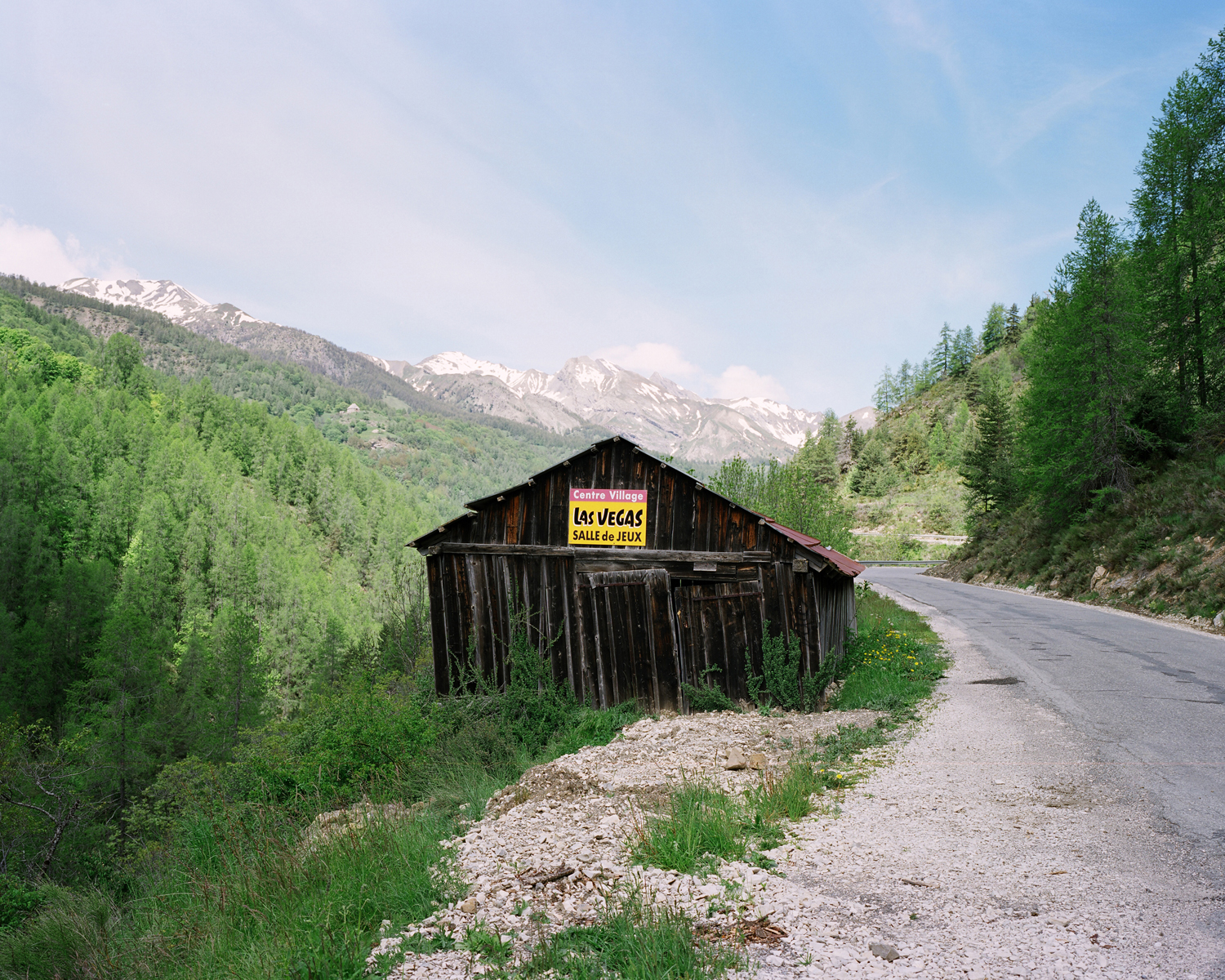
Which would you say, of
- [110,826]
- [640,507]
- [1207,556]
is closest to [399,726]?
[640,507]

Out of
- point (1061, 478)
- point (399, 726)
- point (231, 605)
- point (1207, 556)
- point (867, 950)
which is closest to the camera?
point (867, 950)

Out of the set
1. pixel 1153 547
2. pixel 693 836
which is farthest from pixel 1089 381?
pixel 693 836

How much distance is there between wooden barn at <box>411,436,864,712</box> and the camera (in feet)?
39.6

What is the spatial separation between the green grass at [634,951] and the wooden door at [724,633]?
8.35 m

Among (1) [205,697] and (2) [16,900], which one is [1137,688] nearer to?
(2) [16,900]

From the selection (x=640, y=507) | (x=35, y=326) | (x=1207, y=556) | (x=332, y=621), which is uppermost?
(x=35, y=326)

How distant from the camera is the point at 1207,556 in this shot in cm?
1706

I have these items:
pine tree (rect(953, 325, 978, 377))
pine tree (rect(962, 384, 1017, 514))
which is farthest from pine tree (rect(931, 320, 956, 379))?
pine tree (rect(962, 384, 1017, 514))

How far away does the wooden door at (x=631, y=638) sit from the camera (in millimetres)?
12359

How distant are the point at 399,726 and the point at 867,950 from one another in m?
9.92

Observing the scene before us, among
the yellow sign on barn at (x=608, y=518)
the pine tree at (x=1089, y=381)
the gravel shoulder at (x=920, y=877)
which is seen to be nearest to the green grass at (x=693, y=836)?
the gravel shoulder at (x=920, y=877)

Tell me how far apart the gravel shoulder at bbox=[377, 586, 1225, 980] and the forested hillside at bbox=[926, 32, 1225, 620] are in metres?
18.9

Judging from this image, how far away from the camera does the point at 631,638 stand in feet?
41.0

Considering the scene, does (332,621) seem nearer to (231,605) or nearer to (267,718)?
(231,605)
